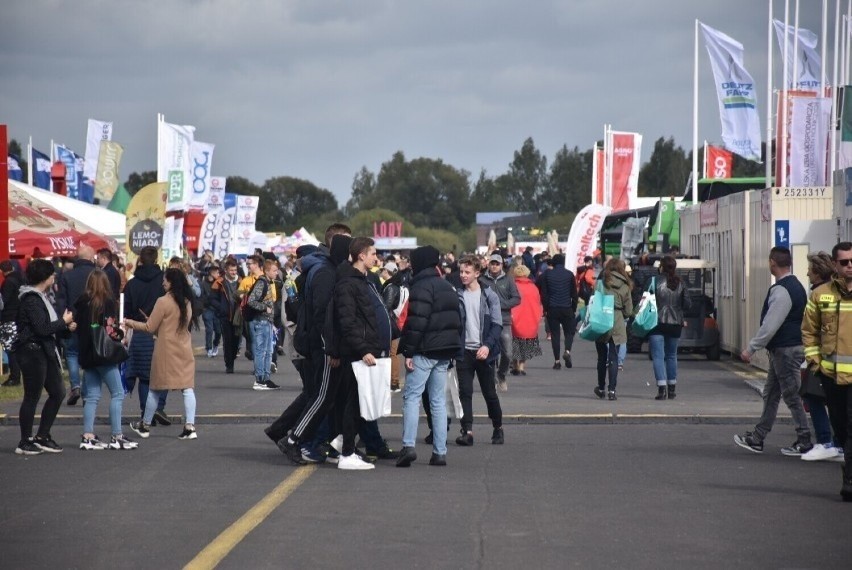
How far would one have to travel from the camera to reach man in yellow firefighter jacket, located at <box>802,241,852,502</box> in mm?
10289

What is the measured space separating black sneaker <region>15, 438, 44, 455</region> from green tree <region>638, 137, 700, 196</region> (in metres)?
148

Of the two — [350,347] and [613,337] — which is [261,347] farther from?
[350,347]

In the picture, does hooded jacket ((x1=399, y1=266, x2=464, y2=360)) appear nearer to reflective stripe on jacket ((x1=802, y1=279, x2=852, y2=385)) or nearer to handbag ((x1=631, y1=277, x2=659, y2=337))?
reflective stripe on jacket ((x1=802, y1=279, x2=852, y2=385))

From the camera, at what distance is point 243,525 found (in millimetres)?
8852

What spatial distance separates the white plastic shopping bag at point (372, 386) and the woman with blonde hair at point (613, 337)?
665cm

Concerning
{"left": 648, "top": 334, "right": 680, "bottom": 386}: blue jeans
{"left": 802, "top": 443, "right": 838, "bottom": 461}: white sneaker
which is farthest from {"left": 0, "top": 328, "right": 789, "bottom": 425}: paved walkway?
{"left": 802, "top": 443, "right": 838, "bottom": 461}: white sneaker

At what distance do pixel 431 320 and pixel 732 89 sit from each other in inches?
892

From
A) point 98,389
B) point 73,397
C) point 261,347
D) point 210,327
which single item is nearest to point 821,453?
point 98,389

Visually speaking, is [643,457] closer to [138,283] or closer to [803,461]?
[803,461]

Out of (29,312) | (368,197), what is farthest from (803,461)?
(368,197)

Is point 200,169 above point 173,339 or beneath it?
above

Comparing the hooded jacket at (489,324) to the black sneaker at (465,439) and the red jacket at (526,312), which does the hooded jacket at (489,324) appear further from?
the red jacket at (526,312)

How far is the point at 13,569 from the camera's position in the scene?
759 cm

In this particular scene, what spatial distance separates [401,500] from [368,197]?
18316 centimetres
